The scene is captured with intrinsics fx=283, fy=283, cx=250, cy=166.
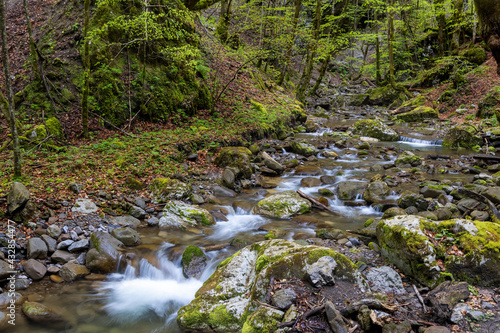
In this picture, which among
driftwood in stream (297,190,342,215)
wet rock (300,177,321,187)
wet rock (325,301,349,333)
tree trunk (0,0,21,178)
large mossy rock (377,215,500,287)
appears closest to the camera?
wet rock (325,301,349,333)

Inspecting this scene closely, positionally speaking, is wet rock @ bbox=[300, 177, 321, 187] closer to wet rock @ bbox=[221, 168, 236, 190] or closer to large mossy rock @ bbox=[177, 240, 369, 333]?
wet rock @ bbox=[221, 168, 236, 190]

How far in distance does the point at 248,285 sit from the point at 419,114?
59.1 ft

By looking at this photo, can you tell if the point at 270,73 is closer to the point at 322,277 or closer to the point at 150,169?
the point at 150,169

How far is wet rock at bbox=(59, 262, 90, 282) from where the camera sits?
15.3 feet

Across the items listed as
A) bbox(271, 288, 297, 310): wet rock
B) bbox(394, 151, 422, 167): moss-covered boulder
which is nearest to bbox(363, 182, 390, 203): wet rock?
bbox(394, 151, 422, 167): moss-covered boulder

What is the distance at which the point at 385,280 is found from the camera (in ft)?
12.3

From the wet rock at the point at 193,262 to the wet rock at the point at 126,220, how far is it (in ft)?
5.79

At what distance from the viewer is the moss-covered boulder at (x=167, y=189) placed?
724 centimetres

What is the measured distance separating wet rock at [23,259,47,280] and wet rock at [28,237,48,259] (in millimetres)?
153

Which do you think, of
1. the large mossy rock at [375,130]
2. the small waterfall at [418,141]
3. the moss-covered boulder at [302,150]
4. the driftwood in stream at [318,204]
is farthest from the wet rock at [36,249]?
the large mossy rock at [375,130]

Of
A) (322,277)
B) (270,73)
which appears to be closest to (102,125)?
(322,277)

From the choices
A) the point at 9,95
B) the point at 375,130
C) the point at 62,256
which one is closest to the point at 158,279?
the point at 62,256

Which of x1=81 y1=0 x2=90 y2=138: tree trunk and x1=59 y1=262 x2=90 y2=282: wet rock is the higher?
x1=81 y1=0 x2=90 y2=138: tree trunk

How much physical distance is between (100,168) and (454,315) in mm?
7537
